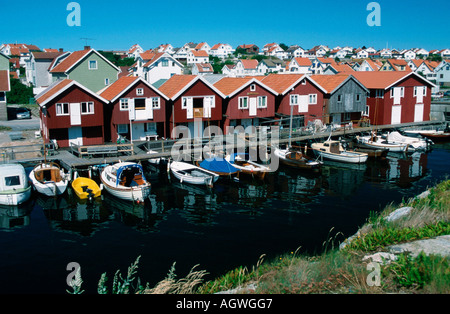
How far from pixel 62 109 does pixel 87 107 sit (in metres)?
2.34

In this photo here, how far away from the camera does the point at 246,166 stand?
3747 centimetres

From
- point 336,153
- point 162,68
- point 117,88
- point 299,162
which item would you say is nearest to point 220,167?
point 299,162

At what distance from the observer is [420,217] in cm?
1727

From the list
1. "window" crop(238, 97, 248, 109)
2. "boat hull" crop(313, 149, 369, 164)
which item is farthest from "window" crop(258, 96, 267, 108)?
"boat hull" crop(313, 149, 369, 164)

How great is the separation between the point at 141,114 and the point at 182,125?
5.43 m

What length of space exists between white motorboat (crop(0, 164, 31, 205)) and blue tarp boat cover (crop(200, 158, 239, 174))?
14.6 metres

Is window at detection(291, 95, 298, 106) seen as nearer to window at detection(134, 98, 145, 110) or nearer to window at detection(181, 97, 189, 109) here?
window at detection(181, 97, 189, 109)

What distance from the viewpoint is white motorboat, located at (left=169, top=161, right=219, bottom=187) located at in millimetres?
34156

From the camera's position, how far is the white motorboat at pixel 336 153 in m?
42.9

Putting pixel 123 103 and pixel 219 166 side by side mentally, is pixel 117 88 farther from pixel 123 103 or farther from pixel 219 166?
pixel 219 166

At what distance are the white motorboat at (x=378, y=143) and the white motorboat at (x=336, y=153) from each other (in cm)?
488

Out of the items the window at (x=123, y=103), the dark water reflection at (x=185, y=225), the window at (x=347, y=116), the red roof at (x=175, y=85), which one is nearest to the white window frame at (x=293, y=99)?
the window at (x=347, y=116)
